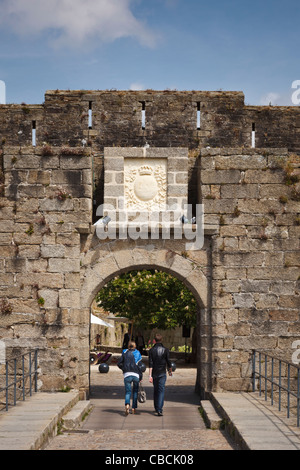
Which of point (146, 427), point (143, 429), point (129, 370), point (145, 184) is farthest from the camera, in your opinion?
point (145, 184)

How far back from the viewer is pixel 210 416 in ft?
31.8

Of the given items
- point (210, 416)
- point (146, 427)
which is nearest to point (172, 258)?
point (210, 416)

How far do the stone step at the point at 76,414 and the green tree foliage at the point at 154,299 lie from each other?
904 cm

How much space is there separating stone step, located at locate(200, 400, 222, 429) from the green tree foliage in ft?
29.2

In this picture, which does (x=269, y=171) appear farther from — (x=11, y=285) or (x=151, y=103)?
(x=11, y=285)

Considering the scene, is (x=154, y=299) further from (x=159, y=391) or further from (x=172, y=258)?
(x=159, y=391)

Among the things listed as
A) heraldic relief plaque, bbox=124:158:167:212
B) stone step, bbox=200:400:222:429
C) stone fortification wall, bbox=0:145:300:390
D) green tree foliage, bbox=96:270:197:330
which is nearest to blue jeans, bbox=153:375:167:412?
stone step, bbox=200:400:222:429

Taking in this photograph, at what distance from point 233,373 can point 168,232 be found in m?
2.76

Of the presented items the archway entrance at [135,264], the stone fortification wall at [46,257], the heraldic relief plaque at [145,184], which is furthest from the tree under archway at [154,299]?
the stone fortification wall at [46,257]

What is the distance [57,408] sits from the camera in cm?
951

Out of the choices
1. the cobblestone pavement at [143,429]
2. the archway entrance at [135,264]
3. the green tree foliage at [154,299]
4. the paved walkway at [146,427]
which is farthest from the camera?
the green tree foliage at [154,299]

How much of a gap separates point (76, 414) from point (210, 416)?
6.62ft

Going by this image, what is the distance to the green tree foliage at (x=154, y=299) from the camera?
2023 cm

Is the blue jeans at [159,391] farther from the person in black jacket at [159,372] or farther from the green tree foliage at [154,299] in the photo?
the green tree foliage at [154,299]
